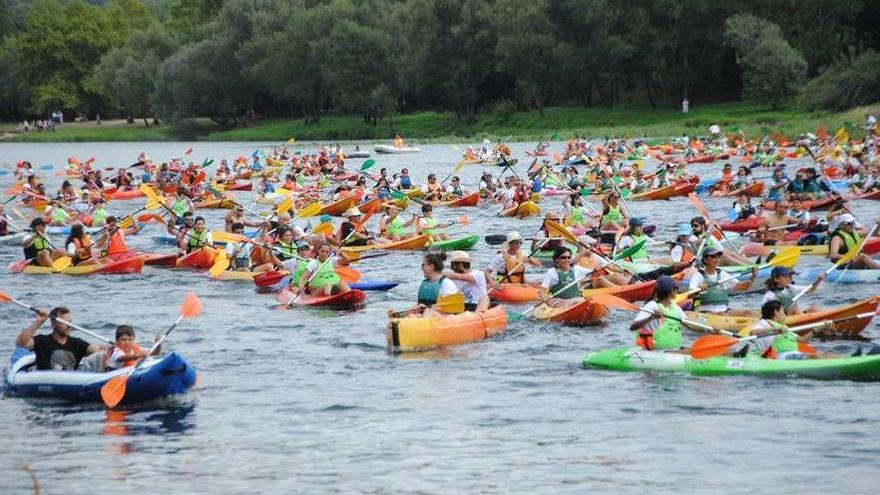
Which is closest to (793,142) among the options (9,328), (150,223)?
(150,223)

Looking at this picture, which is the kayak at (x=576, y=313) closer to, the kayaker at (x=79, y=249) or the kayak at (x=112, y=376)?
the kayak at (x=112, y=376)

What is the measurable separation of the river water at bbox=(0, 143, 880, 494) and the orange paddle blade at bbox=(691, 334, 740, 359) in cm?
33

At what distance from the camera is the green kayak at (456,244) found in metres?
25.7

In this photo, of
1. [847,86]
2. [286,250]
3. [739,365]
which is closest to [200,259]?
[286,250]

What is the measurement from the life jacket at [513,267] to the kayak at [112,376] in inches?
244

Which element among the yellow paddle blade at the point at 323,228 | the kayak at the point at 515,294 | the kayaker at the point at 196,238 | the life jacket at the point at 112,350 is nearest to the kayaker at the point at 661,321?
the kayak at the point at 515,294

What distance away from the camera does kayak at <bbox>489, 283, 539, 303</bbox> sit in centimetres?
1844

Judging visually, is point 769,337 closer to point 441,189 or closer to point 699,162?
point 441,189

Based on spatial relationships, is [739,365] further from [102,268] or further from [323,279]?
[102,268]

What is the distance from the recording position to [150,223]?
35.5 meters

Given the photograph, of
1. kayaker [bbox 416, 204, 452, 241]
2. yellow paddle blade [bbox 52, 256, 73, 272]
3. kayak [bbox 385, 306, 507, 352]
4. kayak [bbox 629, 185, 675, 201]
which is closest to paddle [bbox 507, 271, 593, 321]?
kayak [bbox 385, 306, 507, 352]

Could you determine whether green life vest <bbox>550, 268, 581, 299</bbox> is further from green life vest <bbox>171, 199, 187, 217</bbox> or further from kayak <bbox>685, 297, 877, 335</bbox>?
green life vest <bbox>171, 199, 187, 217</bbox>

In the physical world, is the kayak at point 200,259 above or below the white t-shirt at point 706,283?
below

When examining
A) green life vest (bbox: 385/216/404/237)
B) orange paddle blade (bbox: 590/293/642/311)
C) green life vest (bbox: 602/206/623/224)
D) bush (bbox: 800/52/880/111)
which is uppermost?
bush (bbox: 800/52/880/111)
